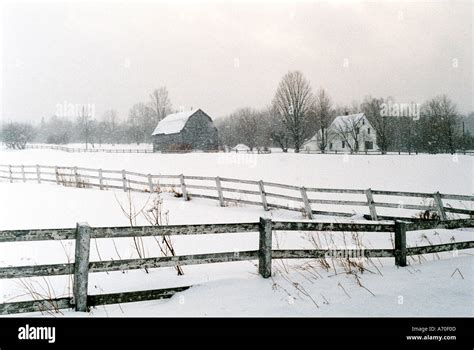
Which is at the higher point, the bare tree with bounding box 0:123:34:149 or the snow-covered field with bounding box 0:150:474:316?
the bare tree with bounding box 0:123:34:149

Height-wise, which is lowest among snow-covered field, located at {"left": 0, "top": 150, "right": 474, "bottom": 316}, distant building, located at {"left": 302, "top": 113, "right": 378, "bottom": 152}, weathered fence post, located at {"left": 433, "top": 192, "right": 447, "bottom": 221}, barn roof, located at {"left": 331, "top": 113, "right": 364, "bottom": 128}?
snow-covered field, located at {"left": 0, "top": 150, "right": 474, "bottom": 316}

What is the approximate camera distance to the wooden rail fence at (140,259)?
4480 mm

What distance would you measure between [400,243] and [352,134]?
6018 cm

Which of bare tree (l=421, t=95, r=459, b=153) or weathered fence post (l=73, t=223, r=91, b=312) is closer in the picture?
weathered fence post (l=73, t=223, r=91, b=312)

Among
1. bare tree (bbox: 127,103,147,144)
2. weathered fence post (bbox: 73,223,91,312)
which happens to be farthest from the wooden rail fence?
bare tree (bbox: 127,103,147,144)

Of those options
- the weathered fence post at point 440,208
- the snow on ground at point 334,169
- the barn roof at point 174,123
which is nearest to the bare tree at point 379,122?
the snow on ground at point 334,169

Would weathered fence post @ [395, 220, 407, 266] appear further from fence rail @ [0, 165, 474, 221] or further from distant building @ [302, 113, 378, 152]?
distant building @ [302, 113, 378, 152]

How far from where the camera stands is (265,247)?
219 inches

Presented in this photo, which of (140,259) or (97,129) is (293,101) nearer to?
(140,259)

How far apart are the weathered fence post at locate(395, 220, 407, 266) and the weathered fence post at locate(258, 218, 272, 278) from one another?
216cm

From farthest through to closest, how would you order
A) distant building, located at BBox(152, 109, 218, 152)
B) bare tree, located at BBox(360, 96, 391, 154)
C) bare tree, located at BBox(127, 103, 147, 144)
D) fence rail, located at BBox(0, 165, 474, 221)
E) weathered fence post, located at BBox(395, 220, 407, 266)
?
bare tree, located at BBox(127, 103, 147, 144) → bare tree, located at BBox(360, 96, 391, 154) → distant building, located at BBox(152, 109, 218, 152) → fence rail, located at BBox(0, 165, 474, 221) → weathered fence post, located at BBox(395, 220, 407, 266)

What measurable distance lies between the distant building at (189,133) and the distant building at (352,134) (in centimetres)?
1756

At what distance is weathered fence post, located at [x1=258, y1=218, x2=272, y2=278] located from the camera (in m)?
5.54
